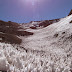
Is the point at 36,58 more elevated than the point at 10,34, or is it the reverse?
the point at 10,34

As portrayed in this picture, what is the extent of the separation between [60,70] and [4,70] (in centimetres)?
192

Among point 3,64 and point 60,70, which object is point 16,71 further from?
point 60,70

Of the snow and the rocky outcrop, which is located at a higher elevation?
the rocky outcrop

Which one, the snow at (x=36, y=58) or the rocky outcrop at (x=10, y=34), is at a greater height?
the rocky outcrop at (x=10, y=34)

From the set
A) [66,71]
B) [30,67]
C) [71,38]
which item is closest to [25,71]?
[30,67]

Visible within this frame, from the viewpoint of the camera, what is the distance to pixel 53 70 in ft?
7.97

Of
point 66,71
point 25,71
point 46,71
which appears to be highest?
point 25,71

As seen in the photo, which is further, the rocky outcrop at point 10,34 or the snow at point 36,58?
the rocky outcrop at point 10,34

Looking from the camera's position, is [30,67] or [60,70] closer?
[30,67]

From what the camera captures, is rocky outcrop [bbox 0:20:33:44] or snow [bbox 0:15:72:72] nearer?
snow [bbox 0:15:72:72]

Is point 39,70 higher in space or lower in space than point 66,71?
higher

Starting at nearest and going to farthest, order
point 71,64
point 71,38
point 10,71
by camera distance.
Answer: point 10,71 → point 71,64 → point 71,38

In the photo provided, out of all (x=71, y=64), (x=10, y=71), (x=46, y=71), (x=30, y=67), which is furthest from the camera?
(x=71, y=64)

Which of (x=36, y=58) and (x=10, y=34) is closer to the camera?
(x=36, y=58)
